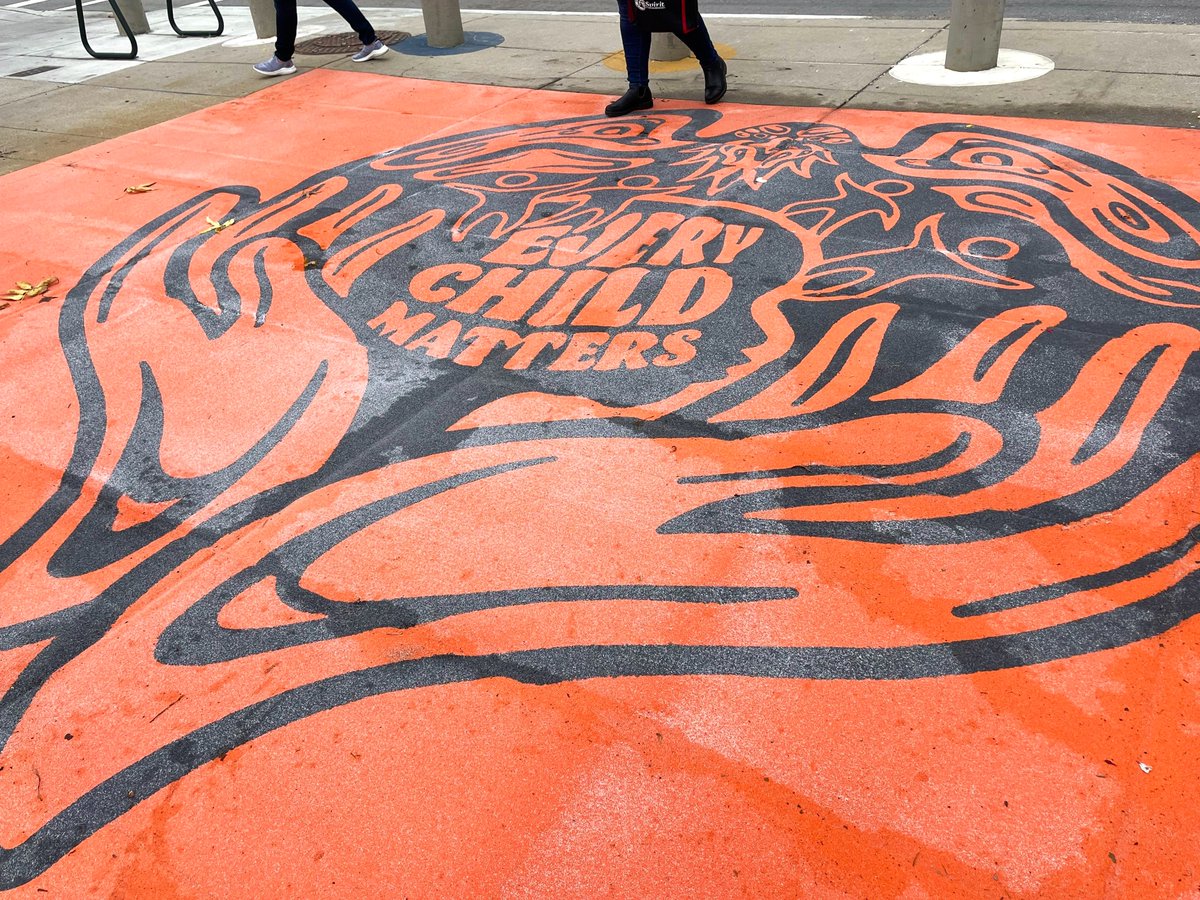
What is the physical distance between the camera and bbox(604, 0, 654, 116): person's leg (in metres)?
6.61

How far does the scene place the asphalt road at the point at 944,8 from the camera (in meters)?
8.28

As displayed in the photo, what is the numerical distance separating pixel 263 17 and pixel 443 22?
2.49m

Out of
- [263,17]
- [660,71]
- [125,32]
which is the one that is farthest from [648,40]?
[125,32]

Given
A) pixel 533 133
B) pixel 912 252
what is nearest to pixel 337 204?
pixel 533 133

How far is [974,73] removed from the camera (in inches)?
274

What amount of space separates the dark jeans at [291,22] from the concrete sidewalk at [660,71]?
0.32m

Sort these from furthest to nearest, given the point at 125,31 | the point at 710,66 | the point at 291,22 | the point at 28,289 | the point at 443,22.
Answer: the point at 125,31, the point at 443,22, the point at 291,22, the point at 710,66, the point at 28,289

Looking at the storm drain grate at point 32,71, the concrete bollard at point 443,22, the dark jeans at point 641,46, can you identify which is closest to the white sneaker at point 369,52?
the concrete bollard at point 443,22

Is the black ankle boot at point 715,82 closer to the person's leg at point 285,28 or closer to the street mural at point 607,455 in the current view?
the street mural at point 607,455

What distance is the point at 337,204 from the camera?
19.0 feet

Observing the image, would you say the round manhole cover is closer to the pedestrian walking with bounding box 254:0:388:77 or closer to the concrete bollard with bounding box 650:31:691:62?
the pedestrian walking with bounding box 254:0:388:77

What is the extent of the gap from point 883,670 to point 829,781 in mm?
387

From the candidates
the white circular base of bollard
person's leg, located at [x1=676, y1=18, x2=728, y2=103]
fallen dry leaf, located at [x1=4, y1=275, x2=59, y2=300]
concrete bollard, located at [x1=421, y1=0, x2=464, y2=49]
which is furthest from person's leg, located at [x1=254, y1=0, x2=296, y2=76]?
the white circular base of bollard

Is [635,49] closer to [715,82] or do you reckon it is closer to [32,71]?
[715,82]
